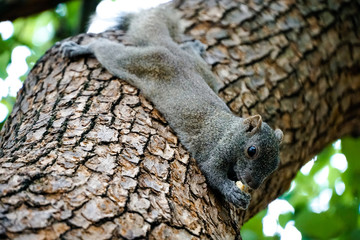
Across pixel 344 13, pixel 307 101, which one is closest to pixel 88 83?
pixel 307 101

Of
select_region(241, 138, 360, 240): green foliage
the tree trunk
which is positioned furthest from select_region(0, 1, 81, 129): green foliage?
select_region(241, 138, 360, 240): green foliage

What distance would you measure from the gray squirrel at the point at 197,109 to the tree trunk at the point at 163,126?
110mm

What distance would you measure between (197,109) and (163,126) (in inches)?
23.0

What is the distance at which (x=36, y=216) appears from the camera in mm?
1802

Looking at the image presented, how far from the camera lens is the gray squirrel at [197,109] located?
122 inches

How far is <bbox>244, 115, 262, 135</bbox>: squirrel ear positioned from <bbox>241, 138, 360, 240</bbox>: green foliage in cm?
82

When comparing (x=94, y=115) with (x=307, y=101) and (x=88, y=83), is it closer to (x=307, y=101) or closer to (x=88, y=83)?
(x=88, y=83)

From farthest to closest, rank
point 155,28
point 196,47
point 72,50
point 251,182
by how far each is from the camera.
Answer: point 155,28 < point 196,47 < point 72,50 < point 251,182

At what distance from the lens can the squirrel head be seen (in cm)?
316

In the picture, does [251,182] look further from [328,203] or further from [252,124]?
[328,203]

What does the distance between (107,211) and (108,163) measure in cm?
36

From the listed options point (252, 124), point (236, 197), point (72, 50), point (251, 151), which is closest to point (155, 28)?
point (72, 50)

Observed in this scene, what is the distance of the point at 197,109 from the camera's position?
3.45m

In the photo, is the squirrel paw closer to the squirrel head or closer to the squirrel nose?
the squirrel head
